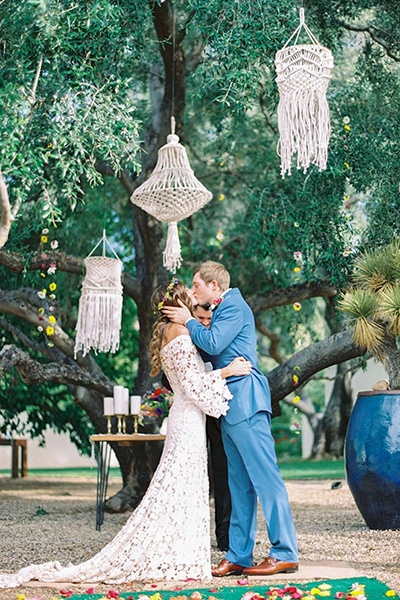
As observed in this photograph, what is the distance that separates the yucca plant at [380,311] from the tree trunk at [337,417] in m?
9.90

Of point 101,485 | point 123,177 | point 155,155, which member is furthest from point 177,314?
point 155,155

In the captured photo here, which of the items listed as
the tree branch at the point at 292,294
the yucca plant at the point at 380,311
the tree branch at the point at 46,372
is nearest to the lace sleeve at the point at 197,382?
the yucca plant at the point at 380,311

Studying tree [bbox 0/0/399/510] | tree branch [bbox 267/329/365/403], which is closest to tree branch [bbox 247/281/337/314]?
tree [bbox 0/0/399/510]

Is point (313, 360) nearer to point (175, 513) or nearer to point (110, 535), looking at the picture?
point (110, 535)

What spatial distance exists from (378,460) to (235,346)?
2.02 metres

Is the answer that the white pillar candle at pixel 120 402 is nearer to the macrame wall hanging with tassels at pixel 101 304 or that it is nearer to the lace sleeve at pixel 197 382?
the macrame wall hanging with tassels at pixel 101 304

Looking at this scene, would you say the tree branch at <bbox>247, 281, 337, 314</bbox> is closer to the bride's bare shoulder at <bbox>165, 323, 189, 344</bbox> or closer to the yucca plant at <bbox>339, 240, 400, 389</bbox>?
the yucca plant at <bbox>339, 240, 400, 389</bbox>

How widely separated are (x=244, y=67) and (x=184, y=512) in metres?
3.22

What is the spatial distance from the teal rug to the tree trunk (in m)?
12.5

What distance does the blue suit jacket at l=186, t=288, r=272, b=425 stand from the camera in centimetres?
434

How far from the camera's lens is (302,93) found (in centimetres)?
505

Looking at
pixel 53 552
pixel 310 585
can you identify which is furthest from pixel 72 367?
pixel 310 585

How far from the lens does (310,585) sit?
3.96 metres

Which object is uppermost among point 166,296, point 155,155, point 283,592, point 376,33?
point 376,33
